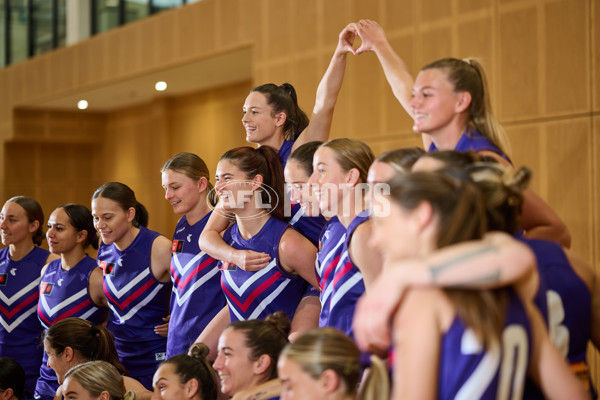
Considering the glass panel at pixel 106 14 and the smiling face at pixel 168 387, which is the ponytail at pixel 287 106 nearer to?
the smiling face at pixel 168 387

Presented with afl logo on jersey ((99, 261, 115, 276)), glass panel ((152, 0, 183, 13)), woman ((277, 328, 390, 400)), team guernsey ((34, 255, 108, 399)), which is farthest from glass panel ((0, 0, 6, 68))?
woman ((277, 328, 390, 400))

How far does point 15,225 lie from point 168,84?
6.06 m

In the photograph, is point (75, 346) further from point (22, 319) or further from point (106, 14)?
point (106, 14)

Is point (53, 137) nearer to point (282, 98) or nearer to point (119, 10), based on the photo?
point (119, 10)

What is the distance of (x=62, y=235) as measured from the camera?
4020 mm

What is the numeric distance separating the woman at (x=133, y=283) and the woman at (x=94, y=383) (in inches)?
15.8

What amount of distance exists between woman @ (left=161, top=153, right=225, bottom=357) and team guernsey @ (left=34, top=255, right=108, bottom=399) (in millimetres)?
634

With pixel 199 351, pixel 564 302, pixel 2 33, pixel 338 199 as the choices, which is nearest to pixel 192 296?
pixel 199 351

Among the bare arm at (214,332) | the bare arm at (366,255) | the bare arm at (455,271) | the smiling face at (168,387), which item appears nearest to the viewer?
the bare arm at (455,271)

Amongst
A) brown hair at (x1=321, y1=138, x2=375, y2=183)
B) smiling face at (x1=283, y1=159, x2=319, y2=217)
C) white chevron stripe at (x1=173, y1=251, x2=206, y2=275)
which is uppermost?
brown hair at (x1=321, y1=138, x2=375, y2=183)

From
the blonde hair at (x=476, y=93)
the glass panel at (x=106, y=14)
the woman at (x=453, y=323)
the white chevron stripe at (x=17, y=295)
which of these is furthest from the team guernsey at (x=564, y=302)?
the glass panel at (x=106, y=14)

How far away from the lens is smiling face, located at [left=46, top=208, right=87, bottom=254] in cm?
400

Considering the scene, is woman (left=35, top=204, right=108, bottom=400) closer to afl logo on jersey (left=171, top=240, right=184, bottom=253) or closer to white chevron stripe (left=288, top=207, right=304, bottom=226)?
afl logo on jersey (left=171, top=240, right=184, bottom=253)

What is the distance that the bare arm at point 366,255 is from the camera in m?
2.15
